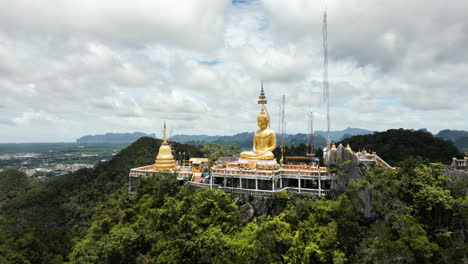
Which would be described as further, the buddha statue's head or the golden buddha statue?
the buddha statue's head

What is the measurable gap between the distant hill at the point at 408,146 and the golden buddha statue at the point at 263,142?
31.1m

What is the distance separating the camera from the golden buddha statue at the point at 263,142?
25955mm

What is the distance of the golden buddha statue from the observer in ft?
85.2

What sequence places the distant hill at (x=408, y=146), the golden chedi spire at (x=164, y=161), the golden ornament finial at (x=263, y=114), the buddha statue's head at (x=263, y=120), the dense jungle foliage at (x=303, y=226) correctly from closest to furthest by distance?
the dense jungle foliage at (x=303, y=226) < the buddha statue's head at (x=263, y=120) < the golden ornament finial at (x=263, y=114) < the golden chedi spire at (x=164, y=161) < the distant hill at (x=408, y=146)

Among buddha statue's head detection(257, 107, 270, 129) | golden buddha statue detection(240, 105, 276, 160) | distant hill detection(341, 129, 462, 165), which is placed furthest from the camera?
distant hill detection(341, 129, 462, 165)

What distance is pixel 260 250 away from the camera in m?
17.6

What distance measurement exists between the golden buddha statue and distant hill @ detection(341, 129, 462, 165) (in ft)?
102

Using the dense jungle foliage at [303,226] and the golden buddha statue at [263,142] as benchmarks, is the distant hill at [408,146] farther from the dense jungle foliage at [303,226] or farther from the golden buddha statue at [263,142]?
the golden buddha statue at [263,142]

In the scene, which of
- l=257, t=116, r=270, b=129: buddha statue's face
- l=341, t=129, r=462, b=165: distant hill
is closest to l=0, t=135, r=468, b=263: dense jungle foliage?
l=257, t=116, r=270, b=129: buddha statue's face

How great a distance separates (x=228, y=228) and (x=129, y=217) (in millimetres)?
10677

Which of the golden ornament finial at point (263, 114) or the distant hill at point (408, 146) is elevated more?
the golden ornament finial at point (263, 114)

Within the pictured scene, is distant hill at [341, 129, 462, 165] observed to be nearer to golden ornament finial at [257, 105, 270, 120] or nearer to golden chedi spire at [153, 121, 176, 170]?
golden ornament finial at [257, 105, 270, 120]

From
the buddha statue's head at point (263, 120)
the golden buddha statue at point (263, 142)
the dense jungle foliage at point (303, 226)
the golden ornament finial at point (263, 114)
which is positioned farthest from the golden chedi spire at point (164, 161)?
the golden ornament finial at point (263, 114)

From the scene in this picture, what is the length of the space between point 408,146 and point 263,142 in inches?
1554
